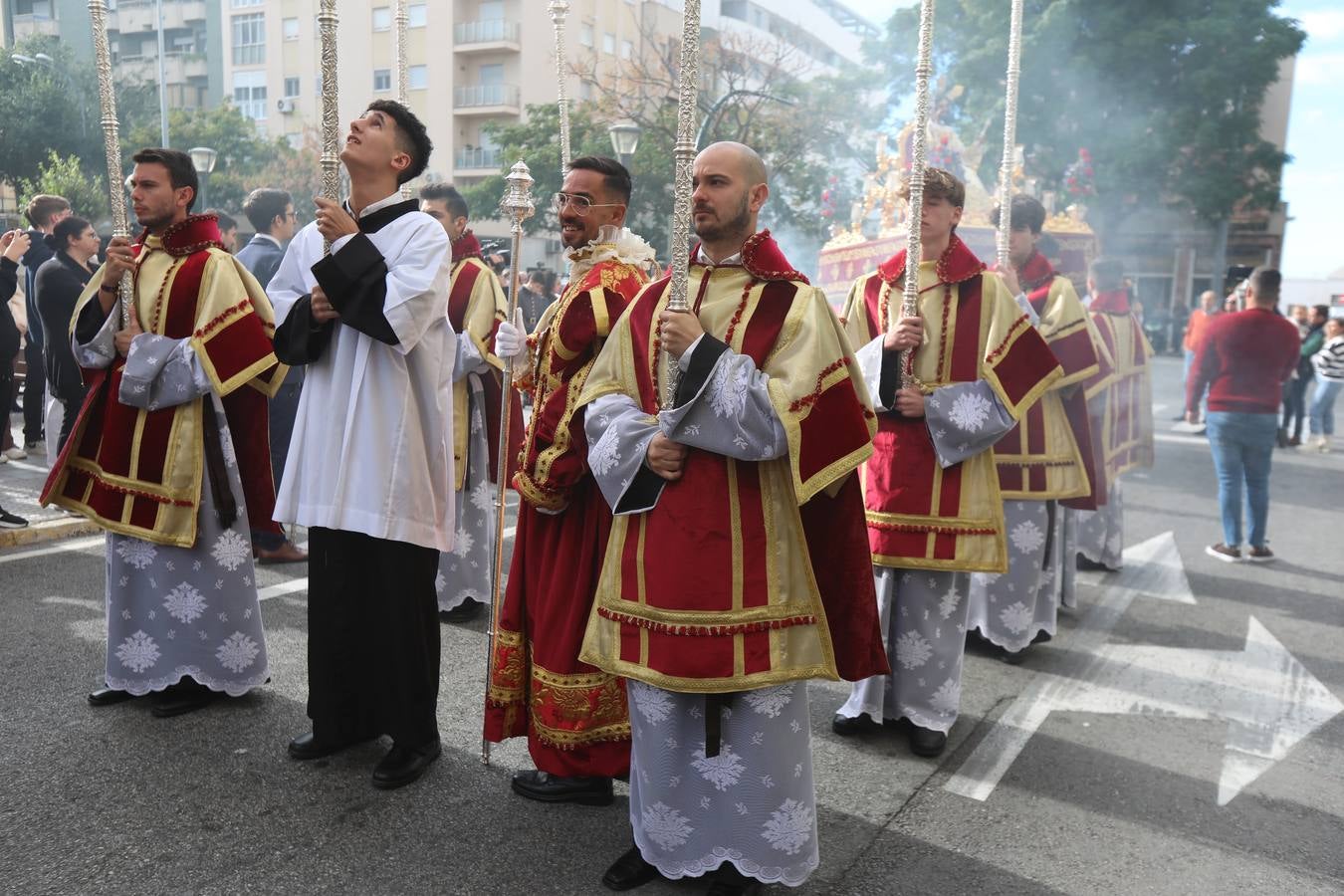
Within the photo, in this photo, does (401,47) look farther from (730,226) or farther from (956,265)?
(956,265)

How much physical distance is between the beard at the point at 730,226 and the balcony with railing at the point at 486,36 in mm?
28827

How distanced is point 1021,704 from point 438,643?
98.1 inches

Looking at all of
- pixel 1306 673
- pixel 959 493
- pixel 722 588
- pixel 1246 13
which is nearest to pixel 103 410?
pixel 722 588

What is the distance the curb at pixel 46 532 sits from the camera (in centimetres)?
656

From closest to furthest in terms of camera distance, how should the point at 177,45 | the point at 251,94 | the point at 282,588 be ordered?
Answer: the point at 282,588 → the point at 251,94 → the point at 177,45

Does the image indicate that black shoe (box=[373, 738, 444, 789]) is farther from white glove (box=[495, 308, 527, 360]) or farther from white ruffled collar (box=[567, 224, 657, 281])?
white ruffled collar (box=[567, 224, 657, 281])

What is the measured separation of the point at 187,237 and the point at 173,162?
0.92ft

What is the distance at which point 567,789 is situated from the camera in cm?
345

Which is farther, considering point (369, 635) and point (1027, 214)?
point (1027, 214)

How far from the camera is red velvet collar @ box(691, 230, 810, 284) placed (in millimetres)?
2850

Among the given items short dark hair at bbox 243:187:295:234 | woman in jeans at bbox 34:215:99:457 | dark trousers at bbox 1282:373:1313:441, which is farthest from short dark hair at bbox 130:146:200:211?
dark trousers at bbox 1282:373:1313:441

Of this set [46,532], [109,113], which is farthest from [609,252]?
[46,532]

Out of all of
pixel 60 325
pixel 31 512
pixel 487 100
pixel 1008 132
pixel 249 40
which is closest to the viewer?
pixel 1008 132

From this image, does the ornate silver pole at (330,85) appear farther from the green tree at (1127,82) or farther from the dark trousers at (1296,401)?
the green tree at (1127,82)
